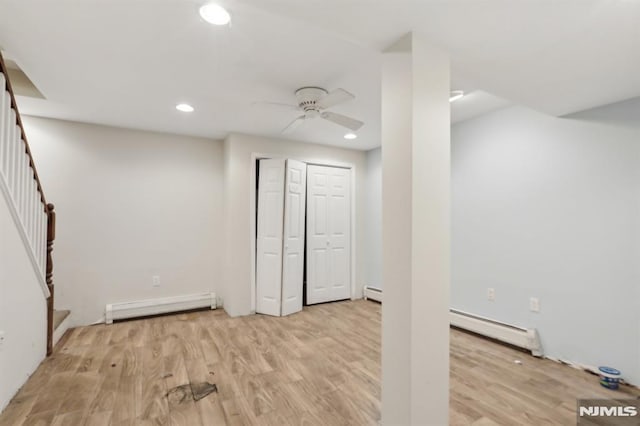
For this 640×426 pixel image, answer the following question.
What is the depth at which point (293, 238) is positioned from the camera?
4094 mm

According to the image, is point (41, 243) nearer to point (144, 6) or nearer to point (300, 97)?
point (144, 6)

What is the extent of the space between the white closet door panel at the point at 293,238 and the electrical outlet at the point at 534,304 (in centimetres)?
258

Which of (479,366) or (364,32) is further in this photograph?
(479,366)

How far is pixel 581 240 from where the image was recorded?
2596 millimetres

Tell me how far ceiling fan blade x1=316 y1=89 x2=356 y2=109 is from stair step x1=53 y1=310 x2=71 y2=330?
3.26 m

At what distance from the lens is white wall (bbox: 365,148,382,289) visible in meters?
4.66

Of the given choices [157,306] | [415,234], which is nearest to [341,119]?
[415,234]

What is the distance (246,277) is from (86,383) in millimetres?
1888

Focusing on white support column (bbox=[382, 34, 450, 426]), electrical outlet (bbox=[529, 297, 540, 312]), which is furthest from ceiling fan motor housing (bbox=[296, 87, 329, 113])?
electrical outlet (bbox=[529, 297, 540, 312])

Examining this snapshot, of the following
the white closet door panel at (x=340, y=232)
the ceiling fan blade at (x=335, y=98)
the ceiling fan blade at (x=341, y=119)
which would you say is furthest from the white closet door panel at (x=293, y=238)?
the ceiling fan blade at (x=335, y=98)

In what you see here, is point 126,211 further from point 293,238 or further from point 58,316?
point 293,238

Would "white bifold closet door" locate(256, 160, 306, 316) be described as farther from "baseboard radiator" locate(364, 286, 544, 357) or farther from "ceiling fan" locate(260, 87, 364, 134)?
"baseboard radiator" locate(364, 286, 544, 357)

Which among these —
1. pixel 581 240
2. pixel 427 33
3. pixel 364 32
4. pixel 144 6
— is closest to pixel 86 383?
pixel 144 6

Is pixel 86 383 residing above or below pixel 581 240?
below
